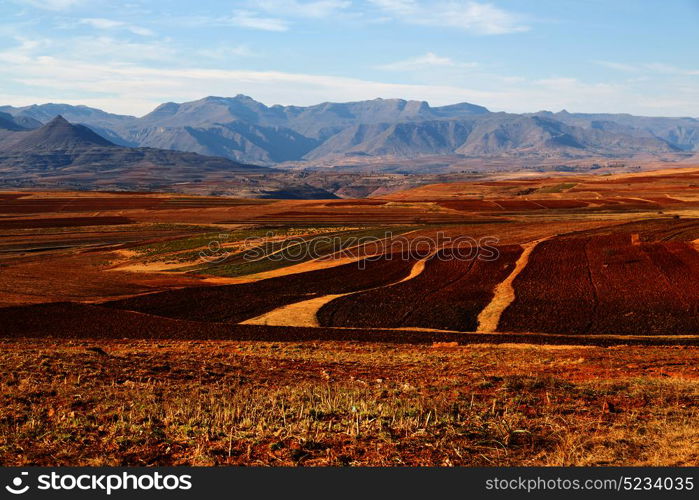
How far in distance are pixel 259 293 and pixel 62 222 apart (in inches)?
3250

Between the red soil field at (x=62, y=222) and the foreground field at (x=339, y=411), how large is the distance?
3895 inches

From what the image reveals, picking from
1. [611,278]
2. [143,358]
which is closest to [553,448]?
[143,358]

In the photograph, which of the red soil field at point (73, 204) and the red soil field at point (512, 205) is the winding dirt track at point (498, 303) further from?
the red soil field at point (73, 204)

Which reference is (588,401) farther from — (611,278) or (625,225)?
(625,225)

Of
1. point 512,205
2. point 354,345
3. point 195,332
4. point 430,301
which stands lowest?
point 195,332

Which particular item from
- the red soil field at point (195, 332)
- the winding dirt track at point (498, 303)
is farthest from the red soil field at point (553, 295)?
the red soil field at point (195, 332)

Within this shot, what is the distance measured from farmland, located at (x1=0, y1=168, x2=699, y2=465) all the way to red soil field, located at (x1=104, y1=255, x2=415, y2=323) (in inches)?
13.6

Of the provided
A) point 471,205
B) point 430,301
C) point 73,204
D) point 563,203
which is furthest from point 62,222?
point 563,203

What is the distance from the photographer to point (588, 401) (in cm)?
1731

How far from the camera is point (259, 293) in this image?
2153 inches

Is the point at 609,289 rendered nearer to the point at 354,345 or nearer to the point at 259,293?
the point at 354,345

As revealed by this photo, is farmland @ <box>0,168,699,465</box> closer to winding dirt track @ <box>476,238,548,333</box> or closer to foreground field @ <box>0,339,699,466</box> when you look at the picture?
foreground field @ <box>0,339,699,466</box>

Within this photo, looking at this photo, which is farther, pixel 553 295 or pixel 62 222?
pixel 62 222

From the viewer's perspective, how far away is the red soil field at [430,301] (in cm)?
4391
